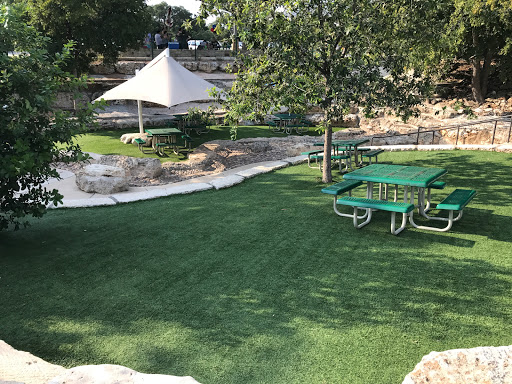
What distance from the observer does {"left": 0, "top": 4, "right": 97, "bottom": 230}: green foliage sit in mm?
4863

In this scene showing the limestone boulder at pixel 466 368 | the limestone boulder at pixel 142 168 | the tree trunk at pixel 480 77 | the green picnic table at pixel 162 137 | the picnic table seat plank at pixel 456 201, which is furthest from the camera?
the tree trunk at pixel 480 77

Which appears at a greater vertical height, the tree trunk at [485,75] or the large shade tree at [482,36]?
the large shade tree at [482,36]

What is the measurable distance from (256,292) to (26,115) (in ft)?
10.5

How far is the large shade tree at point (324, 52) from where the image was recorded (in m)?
6.88

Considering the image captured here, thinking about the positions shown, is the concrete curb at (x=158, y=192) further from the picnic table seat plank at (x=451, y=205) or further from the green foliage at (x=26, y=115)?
the picnic table seat plank at (x=451, y=205)

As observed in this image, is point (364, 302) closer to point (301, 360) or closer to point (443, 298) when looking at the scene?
point (443, 298)

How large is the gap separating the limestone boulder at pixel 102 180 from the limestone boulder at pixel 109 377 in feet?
22.3

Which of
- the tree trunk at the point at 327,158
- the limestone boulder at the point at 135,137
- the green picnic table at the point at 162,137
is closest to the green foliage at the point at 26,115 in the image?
the tree trunk at the point at 327,158

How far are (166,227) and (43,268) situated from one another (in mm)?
1816

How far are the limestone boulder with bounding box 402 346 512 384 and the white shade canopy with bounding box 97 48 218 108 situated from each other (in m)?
11.2

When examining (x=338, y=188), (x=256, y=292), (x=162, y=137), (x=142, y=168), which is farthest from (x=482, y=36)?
(x=256, y=292)

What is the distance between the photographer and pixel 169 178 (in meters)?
11.0

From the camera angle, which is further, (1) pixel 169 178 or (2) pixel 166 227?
(1) pixel 169 178

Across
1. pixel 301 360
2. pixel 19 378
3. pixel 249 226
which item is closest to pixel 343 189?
pixel 249 226
